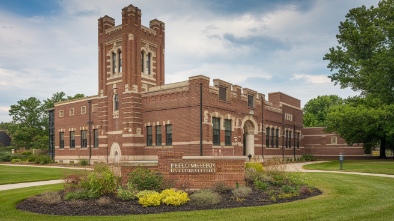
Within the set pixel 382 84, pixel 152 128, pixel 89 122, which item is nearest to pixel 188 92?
pixel 152 128

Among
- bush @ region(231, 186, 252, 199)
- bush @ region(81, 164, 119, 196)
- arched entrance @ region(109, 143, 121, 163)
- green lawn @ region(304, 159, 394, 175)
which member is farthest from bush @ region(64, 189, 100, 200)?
arched entrance @ region(109, 143, 121, 163)

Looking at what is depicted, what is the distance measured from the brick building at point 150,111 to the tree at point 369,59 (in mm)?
10074

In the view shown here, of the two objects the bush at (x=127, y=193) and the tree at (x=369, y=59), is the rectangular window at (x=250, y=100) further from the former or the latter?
the bush at (x=127, y=193)

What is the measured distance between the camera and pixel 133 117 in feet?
112

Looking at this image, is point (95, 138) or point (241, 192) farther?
point (95, 138)

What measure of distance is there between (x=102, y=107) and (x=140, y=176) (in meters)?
24.2

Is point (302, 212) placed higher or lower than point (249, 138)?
lower

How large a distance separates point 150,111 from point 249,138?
12183mm

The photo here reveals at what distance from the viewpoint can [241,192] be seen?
45.3ft

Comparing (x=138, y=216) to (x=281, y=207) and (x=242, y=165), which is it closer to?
(x=281, y=207)

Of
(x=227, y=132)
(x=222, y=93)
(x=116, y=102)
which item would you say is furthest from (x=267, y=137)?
(x=116, y=102)

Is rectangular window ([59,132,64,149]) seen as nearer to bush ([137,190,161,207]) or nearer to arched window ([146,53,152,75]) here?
arched window ([146,53,152,75])

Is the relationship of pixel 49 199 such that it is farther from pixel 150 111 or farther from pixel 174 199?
pixel 150 111

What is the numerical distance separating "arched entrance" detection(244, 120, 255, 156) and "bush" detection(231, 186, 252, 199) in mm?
25154
